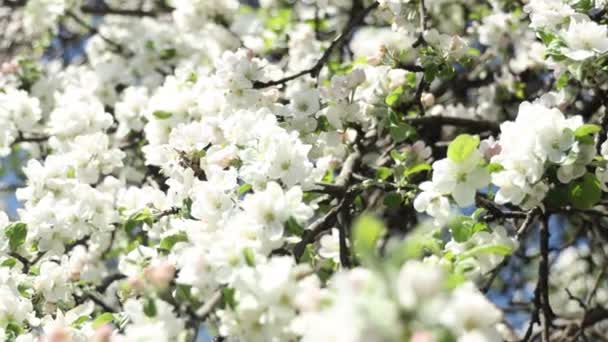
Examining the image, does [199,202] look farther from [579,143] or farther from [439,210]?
[579,143]

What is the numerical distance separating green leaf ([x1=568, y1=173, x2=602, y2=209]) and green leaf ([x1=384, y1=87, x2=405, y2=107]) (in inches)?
35.8

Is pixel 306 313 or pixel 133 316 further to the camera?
pixel 133 316

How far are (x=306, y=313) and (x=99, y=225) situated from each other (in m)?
1.48

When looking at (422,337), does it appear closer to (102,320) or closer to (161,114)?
(102,320)

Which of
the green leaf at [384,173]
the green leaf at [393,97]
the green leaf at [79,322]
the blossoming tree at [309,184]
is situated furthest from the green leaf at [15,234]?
the green leaf at [393,97]

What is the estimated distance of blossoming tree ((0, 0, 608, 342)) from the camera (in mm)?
1618

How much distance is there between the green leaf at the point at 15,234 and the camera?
254 centimetres

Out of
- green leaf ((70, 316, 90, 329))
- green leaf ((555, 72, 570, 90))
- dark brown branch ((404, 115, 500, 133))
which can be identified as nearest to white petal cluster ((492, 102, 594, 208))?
green leaf ((555, 72, 570, 90))

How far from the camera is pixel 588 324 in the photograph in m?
3.29

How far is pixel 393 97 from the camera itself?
2.86 metres

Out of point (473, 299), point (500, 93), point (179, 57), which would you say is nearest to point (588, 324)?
point (500, 93)

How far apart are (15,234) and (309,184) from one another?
1.03 meters

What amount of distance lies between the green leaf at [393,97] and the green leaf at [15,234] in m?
1.31

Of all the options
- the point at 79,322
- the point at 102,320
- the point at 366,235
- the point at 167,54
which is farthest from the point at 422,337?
the point at 167,54
